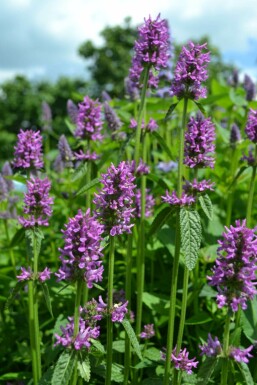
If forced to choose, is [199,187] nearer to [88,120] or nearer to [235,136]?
[88,120]

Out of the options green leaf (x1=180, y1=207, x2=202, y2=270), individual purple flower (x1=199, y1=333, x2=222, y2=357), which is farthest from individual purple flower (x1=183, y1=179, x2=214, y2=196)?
individual purple flower (x1=199, y1=333, x2=222, y2=357)

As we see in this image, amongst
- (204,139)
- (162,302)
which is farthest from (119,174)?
(162,302)

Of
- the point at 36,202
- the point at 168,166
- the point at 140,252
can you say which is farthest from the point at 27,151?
the point at 168,166

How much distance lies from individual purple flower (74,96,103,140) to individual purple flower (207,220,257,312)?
1.75m

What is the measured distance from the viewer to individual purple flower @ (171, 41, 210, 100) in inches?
115

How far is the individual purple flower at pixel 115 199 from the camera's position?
8.45 ft

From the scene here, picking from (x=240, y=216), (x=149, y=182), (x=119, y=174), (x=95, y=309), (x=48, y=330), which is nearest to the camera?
(x=119, y=174)

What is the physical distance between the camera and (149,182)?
5559 mm

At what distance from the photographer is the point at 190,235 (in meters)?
2.85

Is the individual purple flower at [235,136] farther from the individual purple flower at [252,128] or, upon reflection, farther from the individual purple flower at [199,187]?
the individual purple flower at [199,187]

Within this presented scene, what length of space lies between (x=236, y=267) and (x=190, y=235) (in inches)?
21.1

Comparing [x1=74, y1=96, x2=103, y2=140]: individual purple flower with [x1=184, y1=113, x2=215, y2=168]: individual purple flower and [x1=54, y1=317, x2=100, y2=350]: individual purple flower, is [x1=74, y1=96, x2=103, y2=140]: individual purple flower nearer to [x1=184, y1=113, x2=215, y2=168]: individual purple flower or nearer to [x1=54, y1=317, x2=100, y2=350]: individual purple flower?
[x1=184, y1=113, x2=215, y2=168]: individual purple flower

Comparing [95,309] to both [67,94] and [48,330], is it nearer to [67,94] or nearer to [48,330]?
[48,330]

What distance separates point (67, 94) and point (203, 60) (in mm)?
41775
